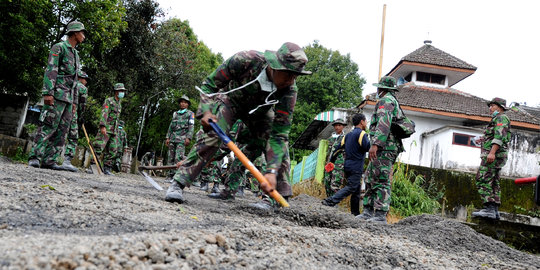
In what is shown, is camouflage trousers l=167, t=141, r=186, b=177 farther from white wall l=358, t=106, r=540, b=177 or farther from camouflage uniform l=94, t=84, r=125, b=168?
white wall l=358, t=106, r=540, b=177

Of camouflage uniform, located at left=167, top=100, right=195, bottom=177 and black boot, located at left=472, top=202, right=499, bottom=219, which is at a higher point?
camouflage uniform, located at left=167, top=100, right=195, bottom=177

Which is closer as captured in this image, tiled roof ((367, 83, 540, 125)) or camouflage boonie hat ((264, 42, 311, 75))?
camouflage boonie hat ((264, 42, 311, 75))

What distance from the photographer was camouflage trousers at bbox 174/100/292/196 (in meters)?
3.98

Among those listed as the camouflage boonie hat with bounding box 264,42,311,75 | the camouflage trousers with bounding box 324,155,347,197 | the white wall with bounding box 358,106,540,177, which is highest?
the white wall with bounding box 358,106,540,177

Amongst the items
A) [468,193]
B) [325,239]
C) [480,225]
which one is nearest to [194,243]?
[325,239]

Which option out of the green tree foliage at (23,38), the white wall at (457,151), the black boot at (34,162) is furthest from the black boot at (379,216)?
the green tree foliage at (23,38)

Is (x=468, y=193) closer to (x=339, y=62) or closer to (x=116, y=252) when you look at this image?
(x=116, y=252)

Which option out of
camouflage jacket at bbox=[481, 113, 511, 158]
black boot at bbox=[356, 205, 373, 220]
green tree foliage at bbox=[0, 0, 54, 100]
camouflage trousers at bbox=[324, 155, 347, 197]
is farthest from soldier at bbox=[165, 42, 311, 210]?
green tree foliage at bbox=[0, 0, 54, 100]


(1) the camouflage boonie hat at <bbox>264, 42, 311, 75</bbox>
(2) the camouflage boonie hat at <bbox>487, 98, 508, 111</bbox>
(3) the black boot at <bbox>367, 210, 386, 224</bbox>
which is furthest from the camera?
(2) the camouflage boonie hat at <bbox>487, 98, 508, 111</bbox>

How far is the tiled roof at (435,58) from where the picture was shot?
68.9ft

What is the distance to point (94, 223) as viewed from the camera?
7.82 ft

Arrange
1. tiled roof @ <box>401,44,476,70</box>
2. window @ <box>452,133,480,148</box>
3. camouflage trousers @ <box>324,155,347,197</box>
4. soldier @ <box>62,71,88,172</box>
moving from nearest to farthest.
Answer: soldier @ <box>62,71,88,172</box> < camouflage trousers @ <box>324,155,347,197</box> < window @ <box>452,133,480,148</box> < tiled roof @ <box>401,44,476,70</box>

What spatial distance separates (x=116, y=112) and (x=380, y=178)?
616 cm

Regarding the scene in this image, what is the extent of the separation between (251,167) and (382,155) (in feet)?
8.62
